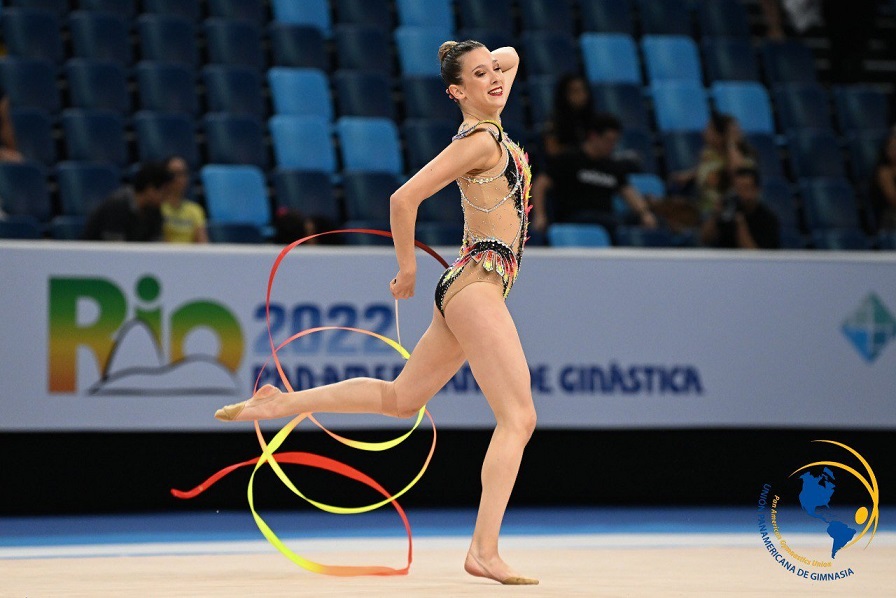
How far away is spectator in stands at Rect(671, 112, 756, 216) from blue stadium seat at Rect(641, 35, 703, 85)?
61.1 inches

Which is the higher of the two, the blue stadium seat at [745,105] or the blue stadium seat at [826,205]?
the blue stadium seat at [745,105]

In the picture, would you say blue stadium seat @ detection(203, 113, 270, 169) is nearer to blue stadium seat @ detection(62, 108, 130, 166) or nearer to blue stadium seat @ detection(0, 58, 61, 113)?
blue stadium seat @ detection(62, 108, 130, 166)

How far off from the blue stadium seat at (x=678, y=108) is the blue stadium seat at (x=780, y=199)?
0.96 metres

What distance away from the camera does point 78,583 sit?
4.22 m

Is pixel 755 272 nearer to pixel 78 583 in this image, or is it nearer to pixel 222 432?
pixel 222 432

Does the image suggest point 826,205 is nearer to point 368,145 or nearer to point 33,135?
point 368,145

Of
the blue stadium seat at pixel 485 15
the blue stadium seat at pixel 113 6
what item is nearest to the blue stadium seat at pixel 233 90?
the blue stadium seat at pixel 113 6

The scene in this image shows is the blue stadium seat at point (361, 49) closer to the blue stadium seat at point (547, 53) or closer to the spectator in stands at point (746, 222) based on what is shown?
the blue stadium seat at point (547, 53)

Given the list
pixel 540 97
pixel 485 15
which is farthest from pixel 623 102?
pixel 485 15

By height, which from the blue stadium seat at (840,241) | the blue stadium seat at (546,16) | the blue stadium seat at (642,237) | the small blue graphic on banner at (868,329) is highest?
the blue stadium seat at (546,16)

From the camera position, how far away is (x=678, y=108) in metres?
10.2

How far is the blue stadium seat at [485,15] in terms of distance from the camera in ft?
33.5

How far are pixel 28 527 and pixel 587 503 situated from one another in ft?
9.95

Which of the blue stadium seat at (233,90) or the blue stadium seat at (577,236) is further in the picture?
the blue stadium seat at (233,90)
